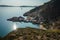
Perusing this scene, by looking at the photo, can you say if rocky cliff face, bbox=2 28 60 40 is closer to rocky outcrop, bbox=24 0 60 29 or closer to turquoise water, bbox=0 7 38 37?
turquoise water, bbox=0 7 38 37

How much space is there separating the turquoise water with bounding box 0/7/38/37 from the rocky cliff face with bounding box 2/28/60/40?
0.08m

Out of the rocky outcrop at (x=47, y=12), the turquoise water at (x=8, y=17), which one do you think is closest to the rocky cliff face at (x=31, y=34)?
the turquoise water at (x=8, y=17)

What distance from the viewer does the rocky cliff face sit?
293cm

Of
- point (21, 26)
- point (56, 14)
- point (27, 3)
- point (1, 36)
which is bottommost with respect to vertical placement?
point (1, 36)

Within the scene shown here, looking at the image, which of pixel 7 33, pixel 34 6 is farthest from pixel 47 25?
pixel 7 33

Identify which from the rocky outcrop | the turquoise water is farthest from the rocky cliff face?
the rocky outcrop

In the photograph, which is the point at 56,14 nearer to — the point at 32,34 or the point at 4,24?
the point at 32,34

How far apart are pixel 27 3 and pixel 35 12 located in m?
0.26

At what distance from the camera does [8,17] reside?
3086mm

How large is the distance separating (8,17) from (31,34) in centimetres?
60

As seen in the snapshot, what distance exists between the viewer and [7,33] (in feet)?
9.80

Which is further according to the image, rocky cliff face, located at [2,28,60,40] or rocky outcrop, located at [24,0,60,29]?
rocky outcrop, located at [24,0,60,29]

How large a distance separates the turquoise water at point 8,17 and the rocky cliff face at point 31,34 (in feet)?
0.27

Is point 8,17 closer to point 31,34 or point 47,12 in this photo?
point 31,34
